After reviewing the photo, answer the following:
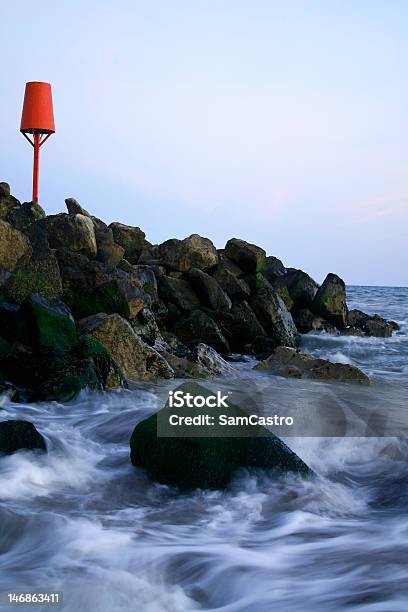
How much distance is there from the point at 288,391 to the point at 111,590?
19.9 feet

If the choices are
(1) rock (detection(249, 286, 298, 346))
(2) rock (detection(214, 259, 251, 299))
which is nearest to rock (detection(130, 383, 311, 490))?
(1) rock (detection(249, 286, 298, 346))

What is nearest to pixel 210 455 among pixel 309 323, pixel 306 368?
pixel 306 368

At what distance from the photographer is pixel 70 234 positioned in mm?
14648

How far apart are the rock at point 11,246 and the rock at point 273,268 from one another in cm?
947

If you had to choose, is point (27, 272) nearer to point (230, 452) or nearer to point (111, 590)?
point (230, 452)

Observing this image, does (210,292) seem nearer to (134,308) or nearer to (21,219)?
(134,308)

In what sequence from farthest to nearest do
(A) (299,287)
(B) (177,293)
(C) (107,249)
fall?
(A) (299,287), (C) (107,249), (B) (177,293)

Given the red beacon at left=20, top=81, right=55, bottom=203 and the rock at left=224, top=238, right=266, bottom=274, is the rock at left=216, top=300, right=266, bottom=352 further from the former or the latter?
the red beacon at left=20, top=81, right=55, bottom=203

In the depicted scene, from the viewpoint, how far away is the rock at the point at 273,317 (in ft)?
47.7

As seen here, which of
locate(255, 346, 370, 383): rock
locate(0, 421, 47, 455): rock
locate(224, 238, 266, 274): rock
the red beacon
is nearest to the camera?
locate(0, 421, 47, 455): rock

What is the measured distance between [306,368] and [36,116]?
51.4 feet

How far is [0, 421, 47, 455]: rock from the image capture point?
4771 millimetres

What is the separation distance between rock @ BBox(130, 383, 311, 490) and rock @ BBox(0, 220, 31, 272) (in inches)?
275

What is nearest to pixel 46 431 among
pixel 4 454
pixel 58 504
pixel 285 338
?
pixel 4 454
